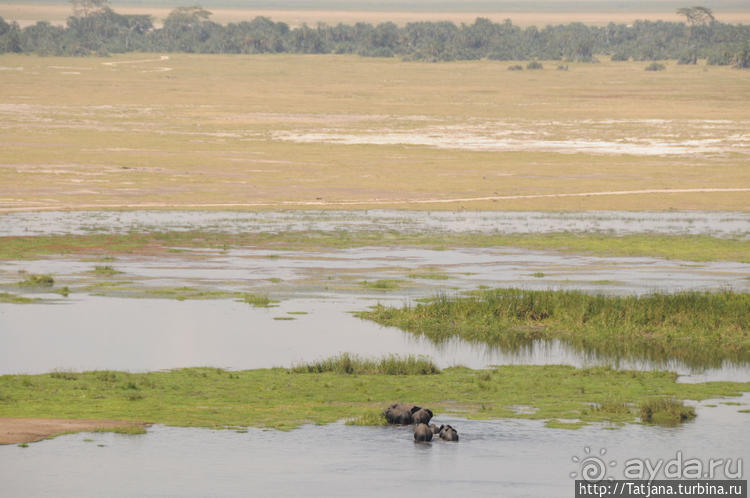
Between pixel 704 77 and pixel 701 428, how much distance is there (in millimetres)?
100122

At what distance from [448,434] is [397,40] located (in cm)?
14418

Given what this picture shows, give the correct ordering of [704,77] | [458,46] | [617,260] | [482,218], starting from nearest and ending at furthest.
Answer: [617,260] → [482,218] → [704,77] → [458,46]

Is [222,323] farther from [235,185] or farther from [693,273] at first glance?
[235,185]

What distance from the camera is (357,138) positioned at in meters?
70.6

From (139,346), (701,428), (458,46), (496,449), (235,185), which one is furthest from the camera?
(458,46)

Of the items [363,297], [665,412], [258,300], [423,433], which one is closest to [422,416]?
[423,433]

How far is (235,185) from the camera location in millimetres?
54969

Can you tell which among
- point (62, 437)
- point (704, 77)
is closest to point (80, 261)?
point (62, 437)

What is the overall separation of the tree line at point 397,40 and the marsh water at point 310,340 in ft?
298

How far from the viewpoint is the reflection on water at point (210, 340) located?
81.9 feet
